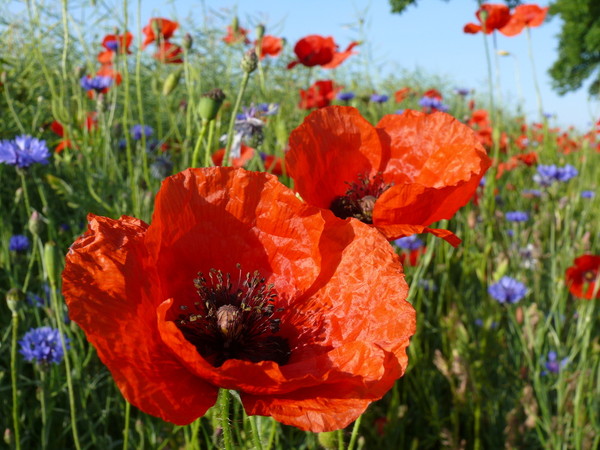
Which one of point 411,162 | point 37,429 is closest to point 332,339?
point 411,162

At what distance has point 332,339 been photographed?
81 centimetres

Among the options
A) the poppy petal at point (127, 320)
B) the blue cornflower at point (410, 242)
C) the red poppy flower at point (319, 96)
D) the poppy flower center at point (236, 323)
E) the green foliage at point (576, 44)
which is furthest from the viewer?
the green foliage at point (576, 44)

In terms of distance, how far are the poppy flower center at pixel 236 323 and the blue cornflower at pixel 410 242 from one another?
1.77 metres

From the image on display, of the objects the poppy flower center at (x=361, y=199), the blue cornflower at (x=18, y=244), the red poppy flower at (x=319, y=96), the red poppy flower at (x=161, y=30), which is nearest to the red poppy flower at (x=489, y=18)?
the red poppy flower at (x=319, y=96)

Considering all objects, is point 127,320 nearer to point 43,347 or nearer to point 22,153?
point 43,347

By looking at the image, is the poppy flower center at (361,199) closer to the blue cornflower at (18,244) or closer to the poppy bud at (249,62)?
the poppy bud at (249,62)

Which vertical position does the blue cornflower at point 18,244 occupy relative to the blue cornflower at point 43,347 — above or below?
above

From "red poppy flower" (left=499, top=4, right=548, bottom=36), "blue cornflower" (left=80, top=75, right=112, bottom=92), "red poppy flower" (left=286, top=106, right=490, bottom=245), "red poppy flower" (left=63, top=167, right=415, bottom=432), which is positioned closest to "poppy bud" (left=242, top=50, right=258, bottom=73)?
"red poppy flower" (left=286, top=106, right=490, bottom=245)

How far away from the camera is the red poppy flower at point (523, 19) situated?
2.82 meters

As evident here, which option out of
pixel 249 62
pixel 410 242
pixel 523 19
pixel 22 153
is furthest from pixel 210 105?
pixel 523 19

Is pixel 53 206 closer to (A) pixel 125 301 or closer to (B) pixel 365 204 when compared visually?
(B) pixel 365 204

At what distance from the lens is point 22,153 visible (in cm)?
190

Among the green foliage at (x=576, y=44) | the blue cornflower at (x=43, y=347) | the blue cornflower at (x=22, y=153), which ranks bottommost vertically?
the blue cornflower at (x=43, y=347)

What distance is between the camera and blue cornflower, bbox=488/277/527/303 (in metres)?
Result: 2.14
